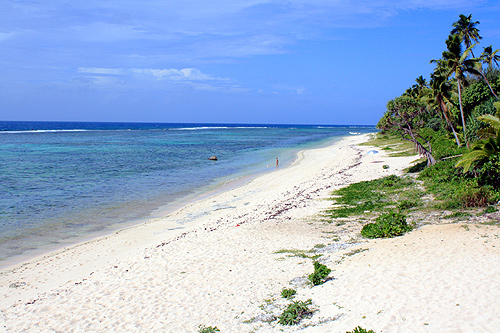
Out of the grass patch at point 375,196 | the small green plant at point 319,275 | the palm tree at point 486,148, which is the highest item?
the palm tree at point 486,148

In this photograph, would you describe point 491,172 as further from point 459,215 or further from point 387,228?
point 387,228

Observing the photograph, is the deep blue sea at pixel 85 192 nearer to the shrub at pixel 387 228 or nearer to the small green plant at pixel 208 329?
the small green plant at pixel 208 329

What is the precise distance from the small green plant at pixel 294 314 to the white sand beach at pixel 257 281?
0.51ft

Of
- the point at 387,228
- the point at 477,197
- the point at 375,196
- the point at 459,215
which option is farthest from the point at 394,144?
the point at 387,228

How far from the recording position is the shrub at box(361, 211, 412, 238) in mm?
12461

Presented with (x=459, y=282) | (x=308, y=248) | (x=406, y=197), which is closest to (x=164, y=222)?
(x=308, y=248)

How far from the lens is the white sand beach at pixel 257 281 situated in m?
7.44

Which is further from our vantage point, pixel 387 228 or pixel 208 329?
pixel 387 228

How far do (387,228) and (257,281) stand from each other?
17.1 feet

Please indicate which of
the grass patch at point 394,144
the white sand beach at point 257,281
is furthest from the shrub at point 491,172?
the grass patch at point 394,144

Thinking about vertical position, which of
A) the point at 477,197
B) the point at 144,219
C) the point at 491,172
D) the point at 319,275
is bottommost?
the point at 144,219

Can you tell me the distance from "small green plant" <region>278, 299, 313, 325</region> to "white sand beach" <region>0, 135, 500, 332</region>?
16 cm

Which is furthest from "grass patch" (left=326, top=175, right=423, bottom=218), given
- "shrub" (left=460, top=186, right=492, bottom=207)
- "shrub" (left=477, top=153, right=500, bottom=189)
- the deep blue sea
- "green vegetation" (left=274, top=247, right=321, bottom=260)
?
the deep blue sea

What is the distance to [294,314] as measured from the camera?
26.3ft
